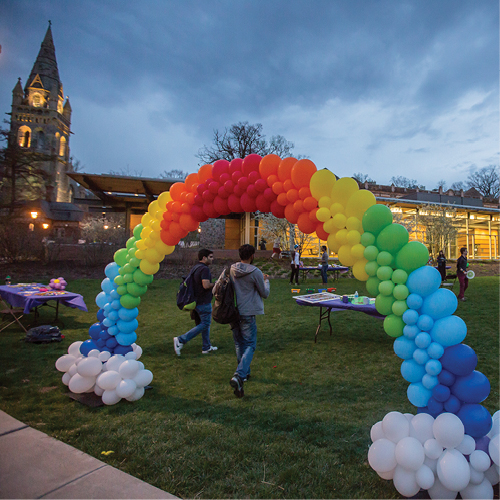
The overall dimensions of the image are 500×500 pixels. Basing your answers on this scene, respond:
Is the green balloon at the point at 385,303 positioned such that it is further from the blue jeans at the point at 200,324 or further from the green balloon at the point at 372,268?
the blue jeans at the point at 200,324

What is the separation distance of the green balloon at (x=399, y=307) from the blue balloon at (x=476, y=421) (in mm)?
786

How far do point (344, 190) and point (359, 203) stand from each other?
0.20 meters

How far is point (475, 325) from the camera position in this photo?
7.40m

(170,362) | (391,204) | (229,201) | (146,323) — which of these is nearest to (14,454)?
(170,362)

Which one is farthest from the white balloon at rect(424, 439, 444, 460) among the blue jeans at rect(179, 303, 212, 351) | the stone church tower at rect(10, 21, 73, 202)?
the stone church tower at rect(10, 21, 73, 202)

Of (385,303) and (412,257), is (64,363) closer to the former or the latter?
(385,303)

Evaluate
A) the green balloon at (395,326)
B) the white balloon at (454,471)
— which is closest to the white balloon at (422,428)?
the white balloon at (454,471)

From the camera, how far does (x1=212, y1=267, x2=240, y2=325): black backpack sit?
397 cm

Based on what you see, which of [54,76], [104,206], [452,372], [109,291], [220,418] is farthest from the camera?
[54,76]

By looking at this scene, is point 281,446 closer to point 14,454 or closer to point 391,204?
point 14,454

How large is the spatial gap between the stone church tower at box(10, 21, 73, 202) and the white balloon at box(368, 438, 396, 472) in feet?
210

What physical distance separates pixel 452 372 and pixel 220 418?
229 centimetres

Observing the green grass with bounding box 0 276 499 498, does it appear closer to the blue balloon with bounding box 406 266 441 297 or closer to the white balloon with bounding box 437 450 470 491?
the white balloon with bounding box 437 450 470 491

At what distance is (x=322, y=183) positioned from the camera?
9.83ft
